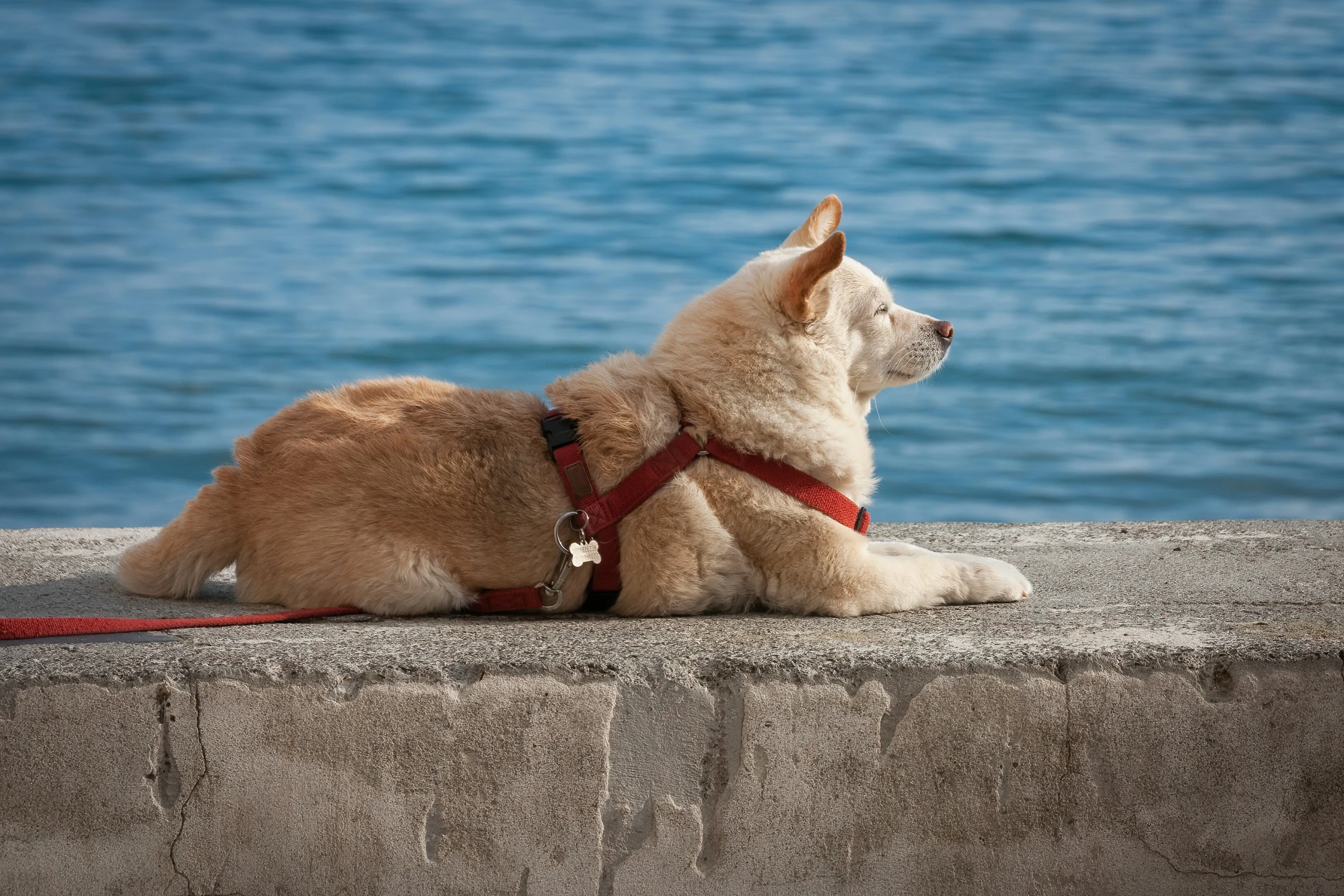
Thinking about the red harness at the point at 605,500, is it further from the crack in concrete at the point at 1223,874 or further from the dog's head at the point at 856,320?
the crack in concrete at the point at 1223,874

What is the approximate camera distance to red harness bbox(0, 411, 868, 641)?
312 cm

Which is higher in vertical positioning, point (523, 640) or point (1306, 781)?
point (523, 640)

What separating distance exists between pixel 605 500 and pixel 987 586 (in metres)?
1.09

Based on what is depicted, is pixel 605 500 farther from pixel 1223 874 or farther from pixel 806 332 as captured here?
pixel 1223 874

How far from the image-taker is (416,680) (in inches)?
105

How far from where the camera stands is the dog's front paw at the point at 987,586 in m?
3.38

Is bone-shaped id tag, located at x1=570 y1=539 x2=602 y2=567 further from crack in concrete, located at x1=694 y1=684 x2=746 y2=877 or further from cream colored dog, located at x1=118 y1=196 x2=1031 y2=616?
crack in concrete, located at x1=694 y1=684 x2=746 y2=877

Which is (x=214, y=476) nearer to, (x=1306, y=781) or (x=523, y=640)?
(x=523, y=640)

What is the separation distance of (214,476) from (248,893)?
1116 mm

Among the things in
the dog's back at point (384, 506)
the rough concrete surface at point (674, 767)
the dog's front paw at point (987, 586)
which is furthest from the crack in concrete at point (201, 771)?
the dog's front paw at point (987, 586)

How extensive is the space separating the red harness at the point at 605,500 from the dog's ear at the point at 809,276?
42 cm

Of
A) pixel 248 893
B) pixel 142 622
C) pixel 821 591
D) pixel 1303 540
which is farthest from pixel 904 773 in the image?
pixel 1303 540

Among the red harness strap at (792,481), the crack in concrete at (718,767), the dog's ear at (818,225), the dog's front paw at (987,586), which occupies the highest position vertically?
the dog's ear at (818,225)

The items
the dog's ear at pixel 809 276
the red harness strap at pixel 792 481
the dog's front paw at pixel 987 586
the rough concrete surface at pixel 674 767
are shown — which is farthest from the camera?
the dog's front paw at pixel 987 586
